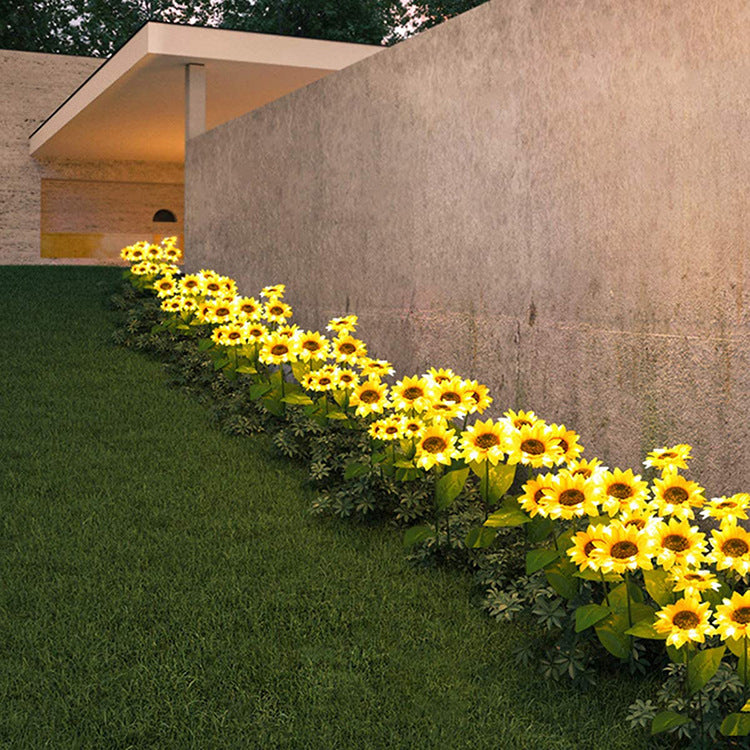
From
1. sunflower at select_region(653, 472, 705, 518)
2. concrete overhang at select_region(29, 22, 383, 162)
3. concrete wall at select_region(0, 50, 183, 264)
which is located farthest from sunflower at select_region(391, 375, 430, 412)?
concrete wall at select_region(0, 50, 183, 264)

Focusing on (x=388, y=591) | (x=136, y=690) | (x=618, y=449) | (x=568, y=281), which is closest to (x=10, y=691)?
(x=136, y=690)

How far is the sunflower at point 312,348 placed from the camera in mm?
5922


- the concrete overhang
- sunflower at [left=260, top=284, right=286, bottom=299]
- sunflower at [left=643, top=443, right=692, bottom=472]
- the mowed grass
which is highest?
the concrete overhang

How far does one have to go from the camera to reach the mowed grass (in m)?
2.97

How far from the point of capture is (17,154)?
2162cm

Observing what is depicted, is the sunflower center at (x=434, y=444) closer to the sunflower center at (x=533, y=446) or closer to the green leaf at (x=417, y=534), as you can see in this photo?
the green leaf at (x=417, y=534)

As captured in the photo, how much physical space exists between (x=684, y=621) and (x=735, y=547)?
1.14 feet

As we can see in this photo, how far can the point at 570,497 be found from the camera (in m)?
3.39

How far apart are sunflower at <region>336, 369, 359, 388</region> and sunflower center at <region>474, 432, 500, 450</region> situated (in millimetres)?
1663

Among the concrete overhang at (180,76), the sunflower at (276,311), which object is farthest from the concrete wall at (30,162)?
the sunflower at (276,311)

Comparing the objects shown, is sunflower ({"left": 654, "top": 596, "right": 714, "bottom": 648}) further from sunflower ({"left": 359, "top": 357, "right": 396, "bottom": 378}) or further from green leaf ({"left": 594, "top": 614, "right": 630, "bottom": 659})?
sunflower ({"left": 359, "top": 357, "right": 396, "bottom": 378})

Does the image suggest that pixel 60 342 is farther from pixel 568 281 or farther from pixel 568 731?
pixel 568 731

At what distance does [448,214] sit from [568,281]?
1243 millimetres

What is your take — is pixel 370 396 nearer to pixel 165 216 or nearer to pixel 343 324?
pixel 343 324
